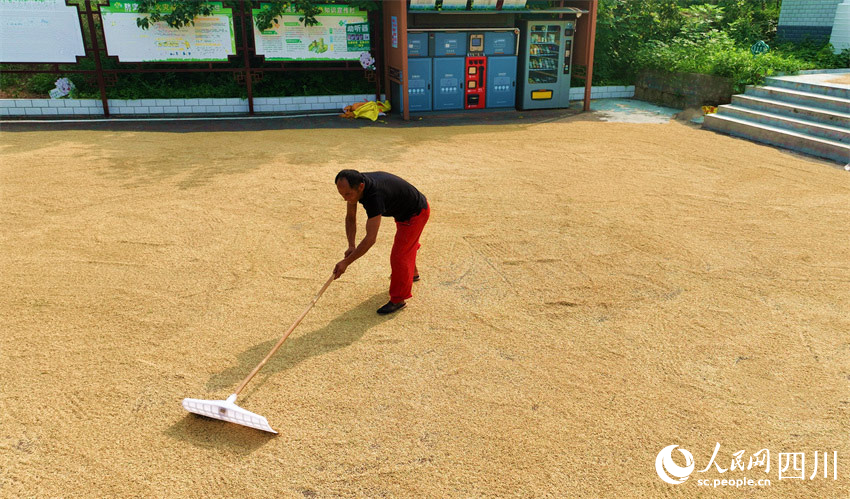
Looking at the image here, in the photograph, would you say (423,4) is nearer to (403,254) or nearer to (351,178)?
(403,254)

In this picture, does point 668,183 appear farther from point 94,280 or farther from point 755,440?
point 94,280

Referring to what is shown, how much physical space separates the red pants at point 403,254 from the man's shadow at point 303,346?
302 millimetres

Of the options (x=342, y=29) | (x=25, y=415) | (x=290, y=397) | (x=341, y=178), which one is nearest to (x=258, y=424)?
(x=290, y=397)

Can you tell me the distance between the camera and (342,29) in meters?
13.9

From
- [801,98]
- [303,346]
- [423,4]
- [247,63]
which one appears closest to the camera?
[303,346]

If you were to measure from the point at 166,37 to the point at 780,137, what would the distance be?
12752 millimetres

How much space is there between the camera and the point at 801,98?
39.3 ft

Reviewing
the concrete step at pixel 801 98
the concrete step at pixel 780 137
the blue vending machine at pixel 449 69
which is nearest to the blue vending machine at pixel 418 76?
the blue vending machine at pixel 449 69

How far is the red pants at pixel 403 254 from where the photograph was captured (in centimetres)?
546

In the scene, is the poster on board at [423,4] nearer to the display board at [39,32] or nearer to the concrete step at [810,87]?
the display board at [39,32]

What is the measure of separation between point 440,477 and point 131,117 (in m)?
12.9

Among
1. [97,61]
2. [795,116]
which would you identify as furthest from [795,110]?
[97,61]

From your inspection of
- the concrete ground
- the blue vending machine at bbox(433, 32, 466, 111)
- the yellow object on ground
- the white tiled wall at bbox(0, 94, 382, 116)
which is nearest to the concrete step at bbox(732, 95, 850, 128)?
the concrete ground

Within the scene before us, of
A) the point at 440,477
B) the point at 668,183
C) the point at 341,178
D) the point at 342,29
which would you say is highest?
the point at 342,29
